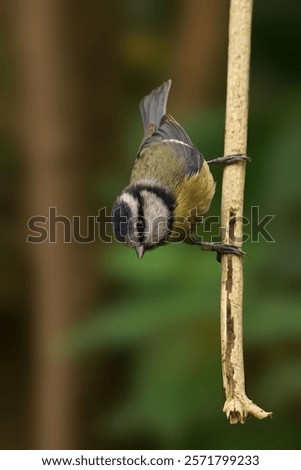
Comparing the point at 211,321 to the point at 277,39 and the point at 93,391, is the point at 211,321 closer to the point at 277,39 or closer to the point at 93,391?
the point at 93,391

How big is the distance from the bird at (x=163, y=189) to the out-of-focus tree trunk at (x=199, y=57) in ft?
0.25

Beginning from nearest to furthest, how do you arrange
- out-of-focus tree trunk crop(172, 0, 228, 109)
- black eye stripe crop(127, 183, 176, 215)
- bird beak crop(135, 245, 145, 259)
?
1. bird beak crop(135, 245, 145, 259)
2. black eye stripe crop(127, 183, 176, 215)
3. out-of-focus tree trunk crop(172, 0, 228, 109)

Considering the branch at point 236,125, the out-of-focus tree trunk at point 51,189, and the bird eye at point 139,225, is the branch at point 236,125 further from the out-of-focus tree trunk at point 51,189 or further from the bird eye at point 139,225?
the out-of-focus tree trunk at point 51,189

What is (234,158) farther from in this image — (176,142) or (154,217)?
(176,142)

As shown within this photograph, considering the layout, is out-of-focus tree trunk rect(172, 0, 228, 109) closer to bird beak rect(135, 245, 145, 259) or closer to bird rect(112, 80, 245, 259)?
bird rect(112, 80, 245, 259)

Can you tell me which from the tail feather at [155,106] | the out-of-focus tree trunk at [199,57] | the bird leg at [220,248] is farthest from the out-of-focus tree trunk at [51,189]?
the bird leg at [220,248]

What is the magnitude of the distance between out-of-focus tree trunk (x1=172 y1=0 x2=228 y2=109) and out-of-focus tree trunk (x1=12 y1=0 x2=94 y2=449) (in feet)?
1.07

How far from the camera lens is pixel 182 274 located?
Result: 1697mm

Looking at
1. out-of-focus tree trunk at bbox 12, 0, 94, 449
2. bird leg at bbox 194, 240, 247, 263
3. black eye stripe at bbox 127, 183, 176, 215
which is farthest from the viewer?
out-of-focus tree trunk at bbox 12, 0, 94, 449

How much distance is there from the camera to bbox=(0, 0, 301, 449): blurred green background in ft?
5.54

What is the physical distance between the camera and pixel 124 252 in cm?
179

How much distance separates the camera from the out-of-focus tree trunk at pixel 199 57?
2200 millimetres

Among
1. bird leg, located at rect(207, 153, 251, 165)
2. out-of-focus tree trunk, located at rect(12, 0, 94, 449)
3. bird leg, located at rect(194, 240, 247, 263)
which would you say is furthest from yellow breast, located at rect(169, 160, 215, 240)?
A: out-of-focus tree trunk, located at rect(12, 0, 94, 449)
